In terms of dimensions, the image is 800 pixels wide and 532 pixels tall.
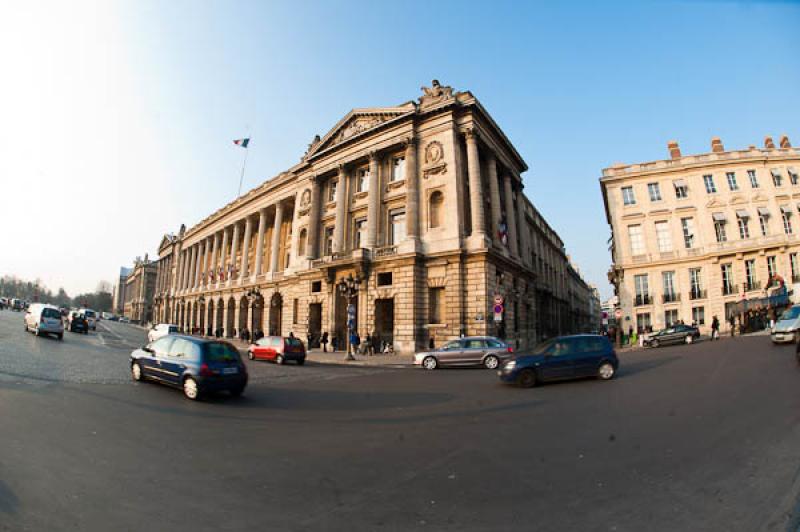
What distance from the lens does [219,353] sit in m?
9.73

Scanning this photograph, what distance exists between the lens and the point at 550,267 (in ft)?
188

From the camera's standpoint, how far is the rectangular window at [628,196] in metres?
40.8

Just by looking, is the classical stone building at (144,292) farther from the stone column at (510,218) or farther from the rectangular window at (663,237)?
the rectangular window at (663,237)

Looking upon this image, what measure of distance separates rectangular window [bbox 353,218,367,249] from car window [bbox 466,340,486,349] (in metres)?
18.0

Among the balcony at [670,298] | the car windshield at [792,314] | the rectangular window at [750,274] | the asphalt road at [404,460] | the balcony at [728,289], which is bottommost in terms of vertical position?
the asphalt road at [404,460]

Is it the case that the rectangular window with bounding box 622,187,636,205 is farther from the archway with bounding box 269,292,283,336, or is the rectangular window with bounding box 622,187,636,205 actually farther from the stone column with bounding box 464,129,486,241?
the archway with bounding box 269,292,283,336

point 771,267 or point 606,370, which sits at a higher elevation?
point 771,267

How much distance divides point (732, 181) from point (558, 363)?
40.4m

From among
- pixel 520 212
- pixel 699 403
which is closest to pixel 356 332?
pixel 520 212

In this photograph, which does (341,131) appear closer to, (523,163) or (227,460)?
(523,163)

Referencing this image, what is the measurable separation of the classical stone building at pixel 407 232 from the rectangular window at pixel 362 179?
0.10 m

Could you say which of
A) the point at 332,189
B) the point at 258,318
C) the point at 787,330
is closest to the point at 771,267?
the point at 787,330

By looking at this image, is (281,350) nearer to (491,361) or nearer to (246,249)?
(491,361)

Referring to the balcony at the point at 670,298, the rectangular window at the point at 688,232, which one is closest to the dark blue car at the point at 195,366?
the balcony at the point at 670,298
